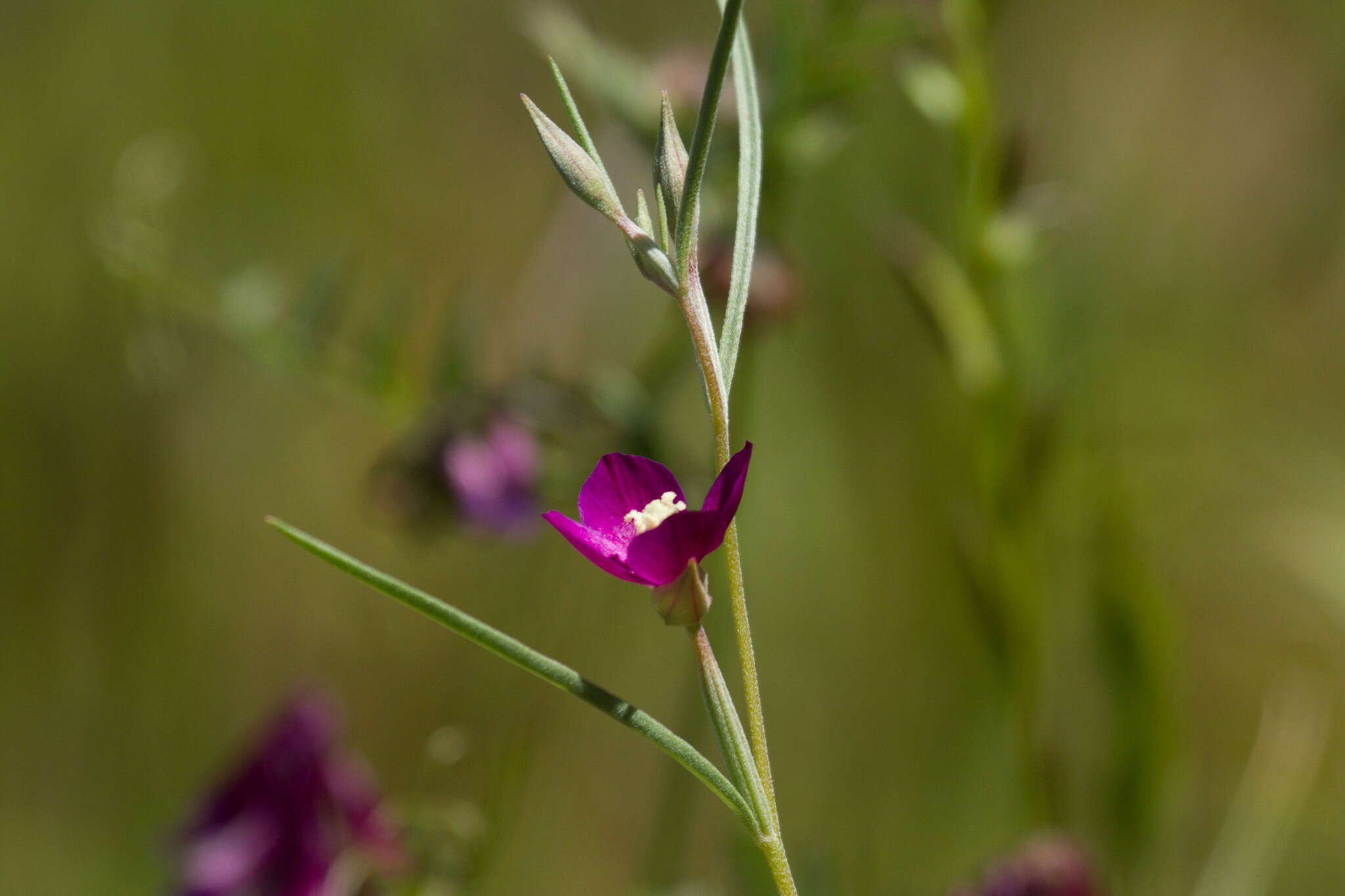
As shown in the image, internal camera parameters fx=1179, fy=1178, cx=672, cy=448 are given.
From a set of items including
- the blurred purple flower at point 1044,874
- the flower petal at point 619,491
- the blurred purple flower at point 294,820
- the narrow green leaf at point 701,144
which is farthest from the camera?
the blurred purple flower at point 294,820

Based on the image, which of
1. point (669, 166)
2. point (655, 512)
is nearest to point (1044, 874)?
point (655, 512)

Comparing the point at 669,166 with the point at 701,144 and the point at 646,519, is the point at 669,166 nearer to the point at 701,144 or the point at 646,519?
the point at 701,144

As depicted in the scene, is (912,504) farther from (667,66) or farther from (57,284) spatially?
(57,284)

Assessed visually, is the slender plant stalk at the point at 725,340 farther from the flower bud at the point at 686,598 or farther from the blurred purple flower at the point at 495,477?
the blurred purple flower at the point at 495,477

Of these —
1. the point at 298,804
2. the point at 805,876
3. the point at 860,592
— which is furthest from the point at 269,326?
the point at 860,592

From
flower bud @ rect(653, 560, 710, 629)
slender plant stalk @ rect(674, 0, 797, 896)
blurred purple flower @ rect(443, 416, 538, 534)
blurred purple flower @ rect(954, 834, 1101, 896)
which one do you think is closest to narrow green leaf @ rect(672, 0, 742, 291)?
slender plant stalk @ rect(674, 0, 797, 896)

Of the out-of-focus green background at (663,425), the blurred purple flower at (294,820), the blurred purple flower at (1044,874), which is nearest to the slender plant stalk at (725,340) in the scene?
the blurred purple flower at (1044,874)
